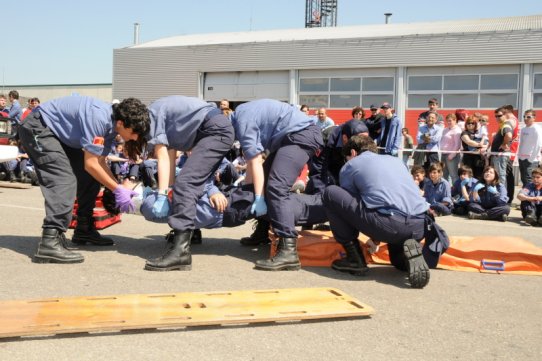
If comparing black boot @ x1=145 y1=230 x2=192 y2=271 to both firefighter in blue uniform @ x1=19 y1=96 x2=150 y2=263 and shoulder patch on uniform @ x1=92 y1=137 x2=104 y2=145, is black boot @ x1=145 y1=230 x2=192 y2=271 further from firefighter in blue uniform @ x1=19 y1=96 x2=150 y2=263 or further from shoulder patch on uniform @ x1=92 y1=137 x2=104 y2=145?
shoulder patch on uniform @ x1=92 y1=137 x2=104 y2=145

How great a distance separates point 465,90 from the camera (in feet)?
71.1

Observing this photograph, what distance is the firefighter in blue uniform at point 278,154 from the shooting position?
521 centimetres

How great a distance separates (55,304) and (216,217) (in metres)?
2.08

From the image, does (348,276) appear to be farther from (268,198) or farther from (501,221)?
(501,221)

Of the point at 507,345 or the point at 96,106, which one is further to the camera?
the point at 96,106

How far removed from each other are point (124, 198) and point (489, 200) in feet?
21.1

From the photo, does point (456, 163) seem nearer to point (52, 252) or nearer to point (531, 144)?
point (531, 144)

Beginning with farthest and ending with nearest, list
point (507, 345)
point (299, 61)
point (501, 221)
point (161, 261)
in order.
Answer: point (299, 61)
point (501, 221)
point (161, 261)
point (507, 345)

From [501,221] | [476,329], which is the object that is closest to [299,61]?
[501,221]

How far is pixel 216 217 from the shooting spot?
5625 millimetres

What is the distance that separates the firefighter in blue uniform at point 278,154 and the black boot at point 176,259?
61 cm

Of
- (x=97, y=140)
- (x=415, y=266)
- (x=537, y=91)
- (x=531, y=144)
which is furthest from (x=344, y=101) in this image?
(x=415, y=266)

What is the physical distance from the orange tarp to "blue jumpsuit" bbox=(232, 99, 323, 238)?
0.39 meters

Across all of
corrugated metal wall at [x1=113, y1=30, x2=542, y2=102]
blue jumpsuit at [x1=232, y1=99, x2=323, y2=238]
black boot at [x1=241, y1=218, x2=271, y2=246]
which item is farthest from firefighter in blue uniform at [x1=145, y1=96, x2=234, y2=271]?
corrugated metal wall at [x1=113, y1=30, x2=542, y2=102]
